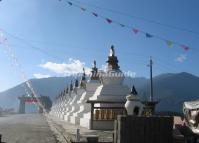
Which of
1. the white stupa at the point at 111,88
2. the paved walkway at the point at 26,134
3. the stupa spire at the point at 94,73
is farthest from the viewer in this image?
the stupa spire at the point at 94,73

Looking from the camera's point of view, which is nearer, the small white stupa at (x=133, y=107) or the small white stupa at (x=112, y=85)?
the small white stupa at (x=133, y=107)

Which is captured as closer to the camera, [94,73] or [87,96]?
[87,96]

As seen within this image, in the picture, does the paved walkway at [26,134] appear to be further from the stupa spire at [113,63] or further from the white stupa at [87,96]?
the stupa spire at [113,63]

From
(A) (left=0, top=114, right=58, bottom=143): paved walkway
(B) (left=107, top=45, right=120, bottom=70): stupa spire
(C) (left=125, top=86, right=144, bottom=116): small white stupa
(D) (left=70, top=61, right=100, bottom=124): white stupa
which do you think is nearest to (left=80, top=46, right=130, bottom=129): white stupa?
(B) (left=107, top=45, right=120, bottom=70): stupa spire

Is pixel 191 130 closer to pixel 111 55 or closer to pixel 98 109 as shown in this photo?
pixel 98 109

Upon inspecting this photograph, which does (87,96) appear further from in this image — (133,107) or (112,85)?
(133,107)

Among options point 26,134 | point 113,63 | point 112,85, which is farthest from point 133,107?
point 113,63

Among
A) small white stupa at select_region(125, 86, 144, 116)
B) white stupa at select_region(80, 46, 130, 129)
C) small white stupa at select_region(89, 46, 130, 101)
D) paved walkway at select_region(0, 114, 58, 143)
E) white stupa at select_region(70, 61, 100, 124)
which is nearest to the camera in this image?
paved walkway at select_region(0, 114, 58, 143)

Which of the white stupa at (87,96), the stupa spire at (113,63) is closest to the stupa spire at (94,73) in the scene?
the white stupa at (87,96)

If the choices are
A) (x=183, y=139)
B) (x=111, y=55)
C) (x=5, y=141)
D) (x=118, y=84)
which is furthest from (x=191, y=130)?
(x=111, y=55)

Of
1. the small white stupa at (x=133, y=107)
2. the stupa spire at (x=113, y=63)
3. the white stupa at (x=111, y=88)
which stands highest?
the stupa spire at (x=113, y=63)

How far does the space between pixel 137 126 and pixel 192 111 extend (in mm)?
6232

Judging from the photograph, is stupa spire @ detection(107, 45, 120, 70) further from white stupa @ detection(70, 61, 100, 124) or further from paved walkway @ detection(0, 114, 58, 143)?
paved walkway @ detection(0, 114, 58, 143)

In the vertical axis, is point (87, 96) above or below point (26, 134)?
above
